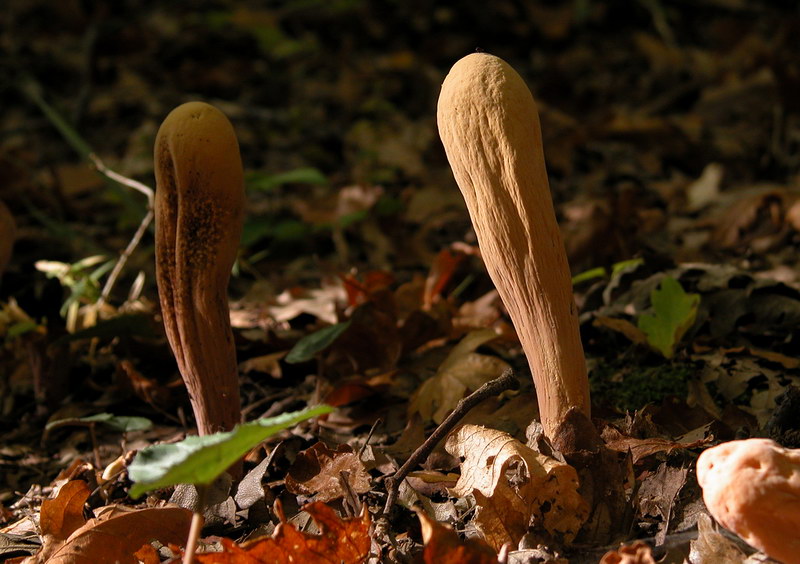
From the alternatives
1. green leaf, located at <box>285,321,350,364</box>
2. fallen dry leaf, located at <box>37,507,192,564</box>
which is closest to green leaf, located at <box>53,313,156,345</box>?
green leaf, located at <box>285,321,350,364</box>

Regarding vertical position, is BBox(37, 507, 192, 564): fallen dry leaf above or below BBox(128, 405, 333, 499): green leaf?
below

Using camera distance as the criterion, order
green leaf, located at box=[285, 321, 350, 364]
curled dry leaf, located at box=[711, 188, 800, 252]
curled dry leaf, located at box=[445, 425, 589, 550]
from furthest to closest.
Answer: curled dry leaf, located at box=[711, 188, 800, 252] < green leaf, located at box=[285, 321, 350, 364] < curled dry leaf, located at box=[445, 425, 589, 550]

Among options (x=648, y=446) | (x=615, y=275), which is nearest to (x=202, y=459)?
(x=648, y=446)

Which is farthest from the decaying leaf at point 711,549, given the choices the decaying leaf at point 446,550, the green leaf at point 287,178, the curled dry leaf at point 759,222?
the green leaf at point 287,178

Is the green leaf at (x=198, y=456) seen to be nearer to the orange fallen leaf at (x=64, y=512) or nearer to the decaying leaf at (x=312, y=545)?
the decaying leaf at (x=312, y=545)

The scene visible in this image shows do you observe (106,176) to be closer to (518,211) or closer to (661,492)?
(518,211)

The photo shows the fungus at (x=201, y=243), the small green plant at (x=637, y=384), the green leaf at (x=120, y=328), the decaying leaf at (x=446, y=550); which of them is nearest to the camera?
the decaying leaf at (x=446, y=550)

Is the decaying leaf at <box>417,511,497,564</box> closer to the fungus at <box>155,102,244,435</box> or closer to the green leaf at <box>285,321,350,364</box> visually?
the fungus at <box>155,102,244,435</box>
